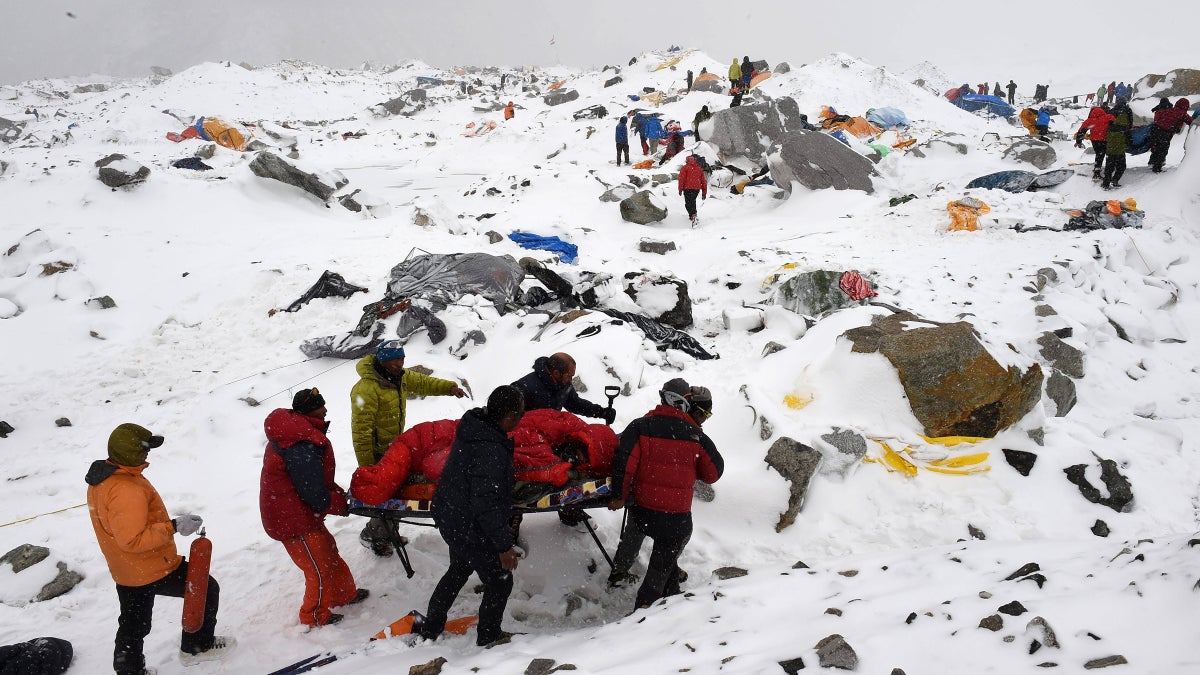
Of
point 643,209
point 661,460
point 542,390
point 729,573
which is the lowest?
point 729,573

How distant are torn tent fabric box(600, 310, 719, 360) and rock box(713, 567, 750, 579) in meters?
3.51

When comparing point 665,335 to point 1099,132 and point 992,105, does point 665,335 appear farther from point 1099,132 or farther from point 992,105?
point 992,105

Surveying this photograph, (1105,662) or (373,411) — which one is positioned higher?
(373,411)

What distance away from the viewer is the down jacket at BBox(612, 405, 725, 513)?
3611 millimetres

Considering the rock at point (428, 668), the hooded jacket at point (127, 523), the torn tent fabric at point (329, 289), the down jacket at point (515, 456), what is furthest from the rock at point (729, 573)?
the torn tent fabric at point (329, 289)

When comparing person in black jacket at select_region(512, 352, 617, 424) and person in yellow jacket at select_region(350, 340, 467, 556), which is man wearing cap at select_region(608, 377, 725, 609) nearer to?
person in black jacket at select_region(512, 352, 617, 424)

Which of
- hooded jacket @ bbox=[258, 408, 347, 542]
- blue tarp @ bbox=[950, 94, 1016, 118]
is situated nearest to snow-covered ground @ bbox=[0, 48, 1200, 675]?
hooded jacket @ bbox=[258, 408, 347, 542]

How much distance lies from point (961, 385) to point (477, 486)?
14.4 ft

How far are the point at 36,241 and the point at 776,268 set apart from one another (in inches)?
494

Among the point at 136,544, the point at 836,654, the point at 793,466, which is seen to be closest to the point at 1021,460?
the point at 793,466

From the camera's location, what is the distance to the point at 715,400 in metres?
6.12

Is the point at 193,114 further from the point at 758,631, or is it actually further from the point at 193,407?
the point at 758,631

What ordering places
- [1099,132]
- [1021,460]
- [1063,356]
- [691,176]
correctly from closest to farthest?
[1021,460]
[1063,356]
[1099,132]
[691,176]

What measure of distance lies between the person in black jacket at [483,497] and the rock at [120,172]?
12811mm
